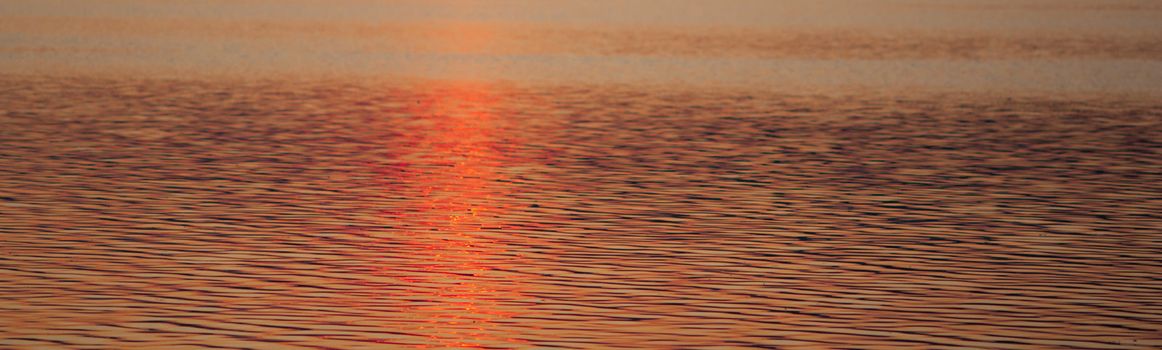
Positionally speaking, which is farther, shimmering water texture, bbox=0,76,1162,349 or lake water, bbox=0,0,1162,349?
lake water, bbox=0,0,1162,349

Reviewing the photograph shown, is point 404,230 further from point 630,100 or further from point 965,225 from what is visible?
point 630,100

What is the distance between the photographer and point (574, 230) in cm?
1577

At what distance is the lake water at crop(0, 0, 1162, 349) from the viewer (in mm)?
11898

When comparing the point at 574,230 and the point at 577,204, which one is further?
the point at 577,204

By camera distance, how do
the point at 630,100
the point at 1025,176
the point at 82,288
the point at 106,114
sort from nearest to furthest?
the point at 82,288 → the point at 1025,176 → the point at 106,114 → the point at 630,100

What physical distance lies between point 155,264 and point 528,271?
241 cm

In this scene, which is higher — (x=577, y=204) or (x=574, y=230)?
(x=577, y=204)

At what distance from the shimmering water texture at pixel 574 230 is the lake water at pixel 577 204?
44mm

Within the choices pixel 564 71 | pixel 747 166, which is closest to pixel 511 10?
pixel 564 71

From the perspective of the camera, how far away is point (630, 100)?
104 feet

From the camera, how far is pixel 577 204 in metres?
17.5

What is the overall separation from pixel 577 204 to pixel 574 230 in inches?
69.8

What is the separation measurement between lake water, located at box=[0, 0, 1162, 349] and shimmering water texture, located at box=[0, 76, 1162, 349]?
4 cm

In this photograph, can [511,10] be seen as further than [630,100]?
Yes
